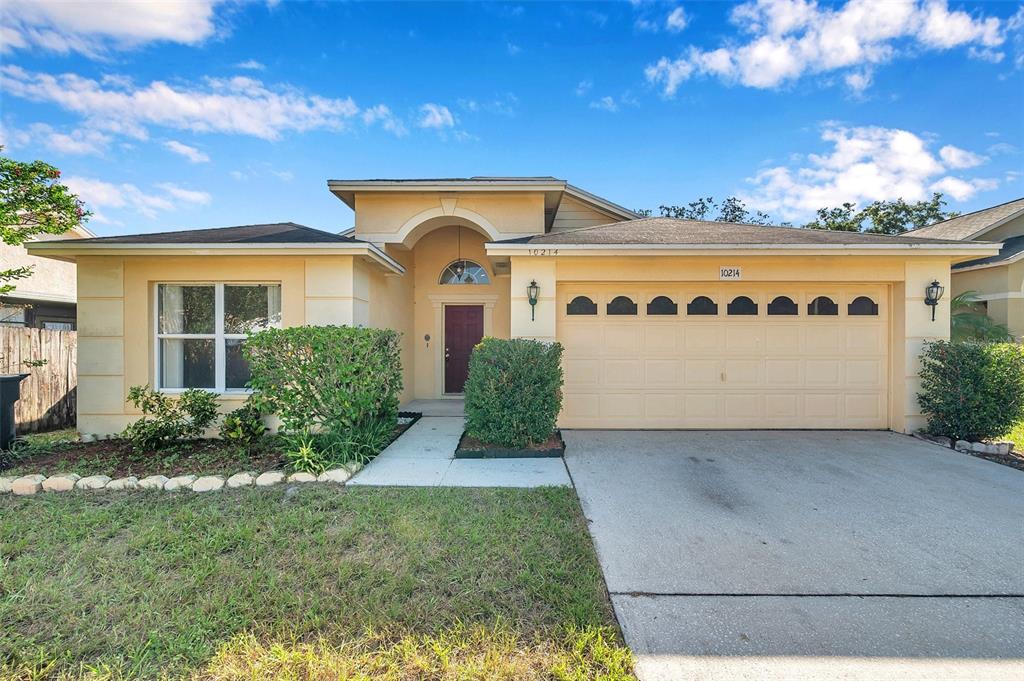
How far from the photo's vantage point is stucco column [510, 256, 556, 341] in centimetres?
648

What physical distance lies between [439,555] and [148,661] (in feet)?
5.07

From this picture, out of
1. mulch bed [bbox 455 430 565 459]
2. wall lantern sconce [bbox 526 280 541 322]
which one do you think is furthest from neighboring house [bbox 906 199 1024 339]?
mulch bed [bbox 455 430 565 459]

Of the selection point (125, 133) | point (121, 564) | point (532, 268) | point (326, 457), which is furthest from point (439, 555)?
point (125, 133)

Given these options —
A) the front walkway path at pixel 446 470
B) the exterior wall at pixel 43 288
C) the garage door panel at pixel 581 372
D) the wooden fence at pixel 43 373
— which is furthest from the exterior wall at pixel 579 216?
the exterior wall at pixel 43 288

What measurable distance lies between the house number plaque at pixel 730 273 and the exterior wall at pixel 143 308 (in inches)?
228

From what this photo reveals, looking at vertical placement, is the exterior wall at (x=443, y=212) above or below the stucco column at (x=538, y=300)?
above

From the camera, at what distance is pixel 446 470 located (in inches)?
191

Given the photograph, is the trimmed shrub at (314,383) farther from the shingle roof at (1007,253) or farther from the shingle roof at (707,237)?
the shingle roof at (1007,253)

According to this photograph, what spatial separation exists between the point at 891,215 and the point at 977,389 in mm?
21050

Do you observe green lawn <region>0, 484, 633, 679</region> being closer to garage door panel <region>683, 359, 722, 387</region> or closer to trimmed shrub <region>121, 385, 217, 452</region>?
trimmed shrub <region>121, 385, 217, 452</region>

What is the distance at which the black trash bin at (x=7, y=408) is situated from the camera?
5.16 metres

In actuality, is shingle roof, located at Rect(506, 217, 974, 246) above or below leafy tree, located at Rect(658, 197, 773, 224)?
below

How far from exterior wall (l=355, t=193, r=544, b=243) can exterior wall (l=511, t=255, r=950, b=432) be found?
97.1 inches

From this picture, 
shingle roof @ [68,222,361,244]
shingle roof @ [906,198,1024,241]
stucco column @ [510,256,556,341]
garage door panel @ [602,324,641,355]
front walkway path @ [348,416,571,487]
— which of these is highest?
shingle roof @ [906,198,1024,241]
